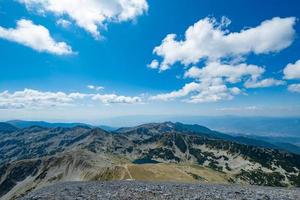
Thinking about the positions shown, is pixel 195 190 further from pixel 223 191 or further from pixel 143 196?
pixel 143 196

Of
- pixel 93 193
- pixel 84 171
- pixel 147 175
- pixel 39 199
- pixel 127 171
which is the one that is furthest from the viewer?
pixel 84 171

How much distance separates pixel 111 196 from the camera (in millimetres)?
29828

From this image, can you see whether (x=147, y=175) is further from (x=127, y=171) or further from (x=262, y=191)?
(x=262, y=191)

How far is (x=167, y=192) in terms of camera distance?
31.3 metres

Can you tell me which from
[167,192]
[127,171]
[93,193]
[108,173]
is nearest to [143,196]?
[167,192]

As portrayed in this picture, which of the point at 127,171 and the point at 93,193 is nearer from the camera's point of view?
the point at 93,193

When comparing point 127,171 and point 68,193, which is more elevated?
point 68,193

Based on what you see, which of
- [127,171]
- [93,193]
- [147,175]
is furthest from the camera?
[127,171]

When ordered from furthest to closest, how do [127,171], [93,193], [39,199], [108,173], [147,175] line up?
[108,173] → [127,171] → [147,175] → [93,193] → [39,199]

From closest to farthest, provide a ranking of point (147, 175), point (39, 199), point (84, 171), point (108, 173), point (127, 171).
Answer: point (39, 199)
point (147, 175)
point (127, 171)
point (108, 173)
point (84, 171)

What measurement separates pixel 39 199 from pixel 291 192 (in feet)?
88.8

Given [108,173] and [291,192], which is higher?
[291,192]

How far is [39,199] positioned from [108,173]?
376 ft

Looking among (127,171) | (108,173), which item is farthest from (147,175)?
(108,173)
